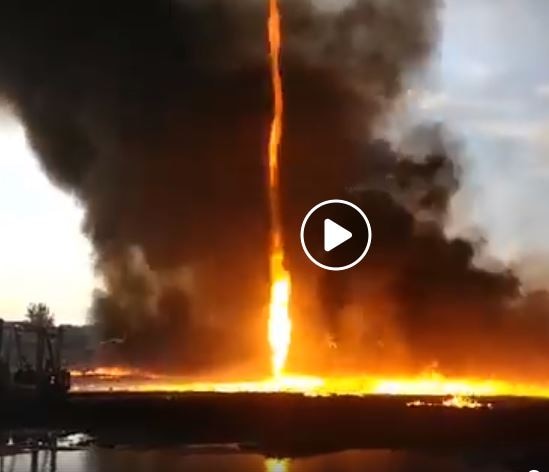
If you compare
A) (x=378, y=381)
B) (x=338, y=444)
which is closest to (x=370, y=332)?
(x=378, y=381)

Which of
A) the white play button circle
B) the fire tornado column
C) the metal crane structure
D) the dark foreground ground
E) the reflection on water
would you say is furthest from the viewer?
the fire tornado column

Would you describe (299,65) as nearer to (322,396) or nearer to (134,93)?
(134,93)

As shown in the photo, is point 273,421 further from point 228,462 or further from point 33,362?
point 33,362

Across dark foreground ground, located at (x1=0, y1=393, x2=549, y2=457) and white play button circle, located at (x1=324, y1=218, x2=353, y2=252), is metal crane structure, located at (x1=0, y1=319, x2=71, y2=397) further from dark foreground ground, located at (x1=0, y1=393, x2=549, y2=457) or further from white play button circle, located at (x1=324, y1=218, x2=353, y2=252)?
white play button circle, located at (x1=324, y1=218, x2=353, y2=252)

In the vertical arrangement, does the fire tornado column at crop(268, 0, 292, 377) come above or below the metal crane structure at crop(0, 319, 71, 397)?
above

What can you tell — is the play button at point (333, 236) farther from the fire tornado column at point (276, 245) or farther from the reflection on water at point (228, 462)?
the fire tornado column at point (276, 245)

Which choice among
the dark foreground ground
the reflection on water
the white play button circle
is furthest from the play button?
the dark foreground ground

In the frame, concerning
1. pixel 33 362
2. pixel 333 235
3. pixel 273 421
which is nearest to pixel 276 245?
pixel 273 421
